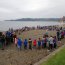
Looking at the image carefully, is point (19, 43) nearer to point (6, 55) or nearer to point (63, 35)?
point (6, 55)

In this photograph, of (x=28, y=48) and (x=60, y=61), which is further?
(x=28, y=48)

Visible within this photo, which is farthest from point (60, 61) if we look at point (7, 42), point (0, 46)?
point (7, 42)

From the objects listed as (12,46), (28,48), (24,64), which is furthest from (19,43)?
(24,64)

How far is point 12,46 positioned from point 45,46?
4.12 meters

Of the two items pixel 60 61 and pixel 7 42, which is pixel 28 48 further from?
pixel 60 61

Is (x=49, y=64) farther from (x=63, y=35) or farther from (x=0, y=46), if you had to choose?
(x=63, y=35)

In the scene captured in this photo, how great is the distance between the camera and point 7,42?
81.9ft

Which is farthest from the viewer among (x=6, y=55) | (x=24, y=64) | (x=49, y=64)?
(x=6, y=55)

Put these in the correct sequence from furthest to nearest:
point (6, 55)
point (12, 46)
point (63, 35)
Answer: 1. point (63, 35)
2. point (12, 46)
3. point (6, 55)

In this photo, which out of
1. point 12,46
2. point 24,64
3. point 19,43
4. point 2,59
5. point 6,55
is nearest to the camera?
point 24,64

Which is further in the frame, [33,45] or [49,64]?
[33,45]

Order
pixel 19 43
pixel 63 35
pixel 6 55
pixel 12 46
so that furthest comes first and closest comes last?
pixel 63 35 → pixel 12 46 → pixel 19 43 → pixel 6 55

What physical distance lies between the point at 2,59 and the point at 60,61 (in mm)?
5825

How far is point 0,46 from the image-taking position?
893 inches
